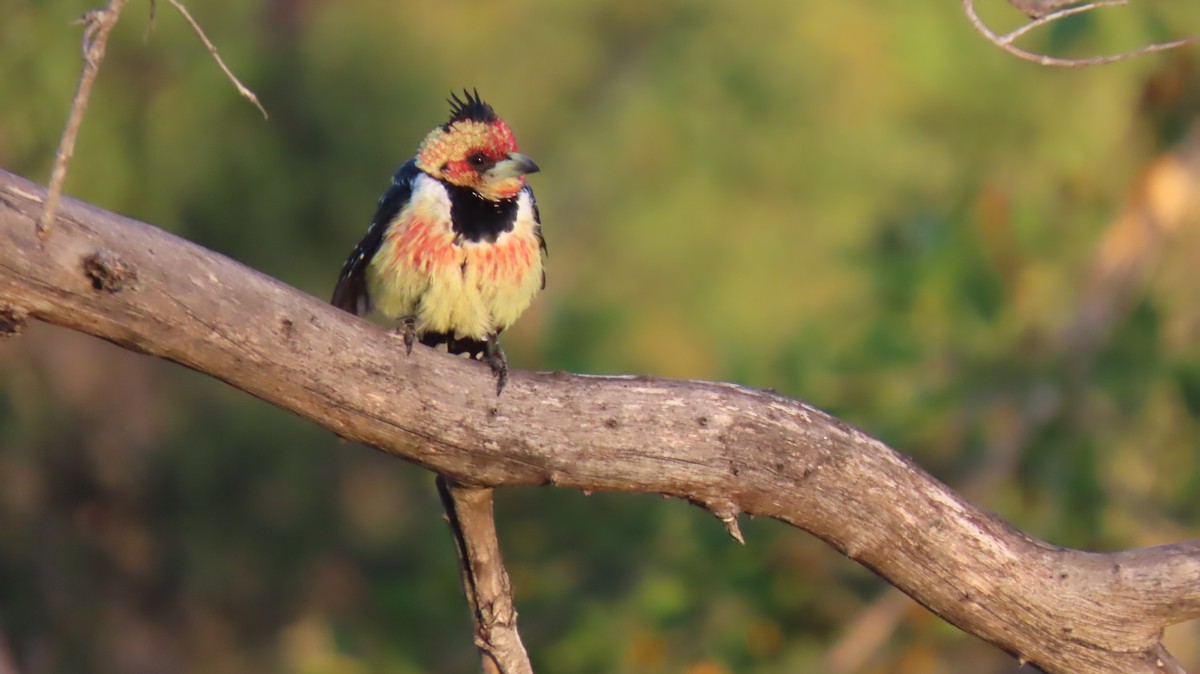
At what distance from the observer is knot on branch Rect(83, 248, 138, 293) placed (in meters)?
2.79

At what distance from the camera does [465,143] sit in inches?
153

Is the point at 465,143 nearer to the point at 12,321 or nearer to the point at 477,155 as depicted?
the point at 477,155

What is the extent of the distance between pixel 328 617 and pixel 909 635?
14.5ft

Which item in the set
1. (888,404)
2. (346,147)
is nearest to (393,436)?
(888,404)

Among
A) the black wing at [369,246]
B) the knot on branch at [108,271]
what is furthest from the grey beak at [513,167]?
the knot on branch at [108,271]

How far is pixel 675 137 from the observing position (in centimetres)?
1077

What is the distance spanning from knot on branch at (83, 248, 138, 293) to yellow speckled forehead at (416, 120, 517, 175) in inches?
47.7

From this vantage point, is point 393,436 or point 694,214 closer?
point 393,436

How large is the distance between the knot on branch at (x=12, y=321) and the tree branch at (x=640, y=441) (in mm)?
21

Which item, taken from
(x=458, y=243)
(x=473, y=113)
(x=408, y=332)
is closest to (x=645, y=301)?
(x=473, y=113)

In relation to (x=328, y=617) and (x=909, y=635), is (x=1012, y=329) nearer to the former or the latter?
(x=909, y=635)

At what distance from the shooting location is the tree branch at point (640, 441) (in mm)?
2873

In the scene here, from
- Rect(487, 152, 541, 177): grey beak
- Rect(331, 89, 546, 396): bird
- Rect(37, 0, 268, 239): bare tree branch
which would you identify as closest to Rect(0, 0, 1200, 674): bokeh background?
Rect(331, 89, 546, 396): bird

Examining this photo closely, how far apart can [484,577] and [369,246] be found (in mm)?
1026
